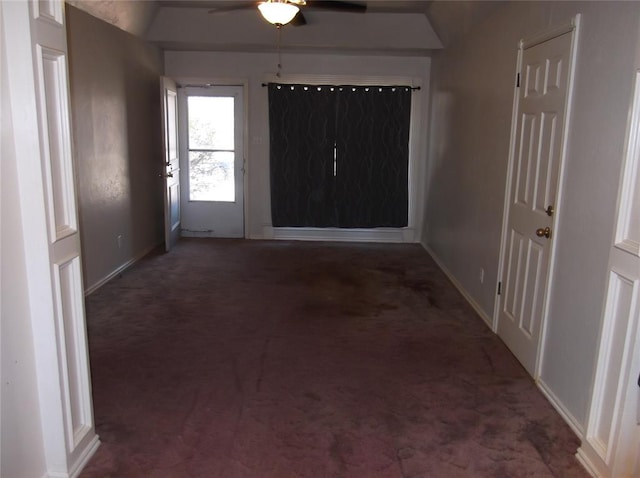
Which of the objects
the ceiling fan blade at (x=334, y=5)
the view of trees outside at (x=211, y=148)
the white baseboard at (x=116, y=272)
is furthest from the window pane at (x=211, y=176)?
the ceiling fan blade at (x=334, y=5)

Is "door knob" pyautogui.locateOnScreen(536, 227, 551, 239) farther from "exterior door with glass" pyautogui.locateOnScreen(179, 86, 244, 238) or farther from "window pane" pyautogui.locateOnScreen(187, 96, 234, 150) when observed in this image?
"window pane" pyautogui.locateOnScreen(187, 96, 234, 150)

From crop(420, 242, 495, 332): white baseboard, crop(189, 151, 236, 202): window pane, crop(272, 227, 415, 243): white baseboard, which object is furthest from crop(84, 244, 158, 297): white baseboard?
crop(420, 242, 495, 332): white baseboard

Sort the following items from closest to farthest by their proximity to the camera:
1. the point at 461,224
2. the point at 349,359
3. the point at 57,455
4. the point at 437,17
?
the point at 57,455 < the point at 349,359 < the point at 461,224 < the point at 437,17

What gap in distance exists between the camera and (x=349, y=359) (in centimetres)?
331

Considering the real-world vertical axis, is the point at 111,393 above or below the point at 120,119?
below

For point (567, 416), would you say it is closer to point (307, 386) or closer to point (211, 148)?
point (307, 386)

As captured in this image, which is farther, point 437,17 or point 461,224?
point 437,17

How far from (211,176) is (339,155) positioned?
1680 millimetres

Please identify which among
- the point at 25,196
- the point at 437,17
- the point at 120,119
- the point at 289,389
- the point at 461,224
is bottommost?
the point at 289,389

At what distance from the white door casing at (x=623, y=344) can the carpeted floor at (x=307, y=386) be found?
207 millimetres

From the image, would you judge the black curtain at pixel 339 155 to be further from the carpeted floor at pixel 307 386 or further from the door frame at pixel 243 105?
the carpeted floor at pixel 307 386

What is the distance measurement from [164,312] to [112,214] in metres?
1.40

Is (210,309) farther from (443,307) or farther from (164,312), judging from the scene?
(443,307)

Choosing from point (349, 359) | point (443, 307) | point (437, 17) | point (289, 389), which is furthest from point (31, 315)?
point (437, 17)
